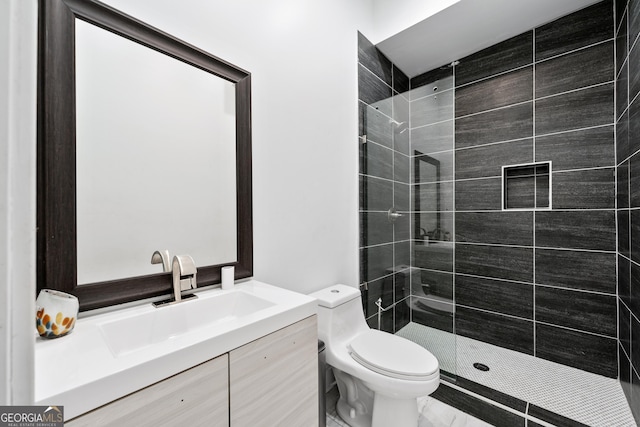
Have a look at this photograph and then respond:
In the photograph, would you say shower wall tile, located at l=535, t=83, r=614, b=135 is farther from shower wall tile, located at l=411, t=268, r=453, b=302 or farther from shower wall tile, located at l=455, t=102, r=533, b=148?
shower wall tile, located at l=411, t=268, r=453, b=302

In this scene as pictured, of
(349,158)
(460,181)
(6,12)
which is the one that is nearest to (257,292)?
(6,12)

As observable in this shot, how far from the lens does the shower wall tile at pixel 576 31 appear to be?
1812mm

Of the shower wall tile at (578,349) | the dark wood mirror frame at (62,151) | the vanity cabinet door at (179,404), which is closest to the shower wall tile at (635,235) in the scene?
the shower wall tile at (578,349)

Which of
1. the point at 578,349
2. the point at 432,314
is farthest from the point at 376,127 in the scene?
the point at 578,349

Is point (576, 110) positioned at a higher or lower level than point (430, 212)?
higher

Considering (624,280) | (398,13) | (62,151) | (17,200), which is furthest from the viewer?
(398,13)

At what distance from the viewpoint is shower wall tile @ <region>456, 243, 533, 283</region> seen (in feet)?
6.89

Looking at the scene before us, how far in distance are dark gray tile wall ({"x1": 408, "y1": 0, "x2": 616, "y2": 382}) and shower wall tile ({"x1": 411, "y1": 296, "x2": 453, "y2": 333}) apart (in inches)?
0.6

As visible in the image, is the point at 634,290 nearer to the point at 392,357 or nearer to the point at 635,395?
the point at 635,395

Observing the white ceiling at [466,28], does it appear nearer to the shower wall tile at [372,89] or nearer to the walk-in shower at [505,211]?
the walk-in shower at [505,211]

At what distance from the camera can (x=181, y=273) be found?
1.00 meters

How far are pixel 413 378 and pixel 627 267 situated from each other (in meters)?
1.48

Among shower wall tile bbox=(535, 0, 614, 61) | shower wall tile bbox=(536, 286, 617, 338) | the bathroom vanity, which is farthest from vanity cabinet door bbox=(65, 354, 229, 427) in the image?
shower wall tile bbox=(535, 0, 614, 61)

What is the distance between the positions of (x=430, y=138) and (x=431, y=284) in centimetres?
115
